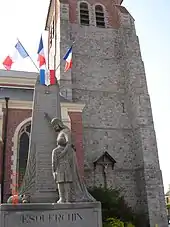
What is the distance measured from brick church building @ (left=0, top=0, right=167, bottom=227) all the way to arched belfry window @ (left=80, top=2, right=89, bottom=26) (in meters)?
0.08

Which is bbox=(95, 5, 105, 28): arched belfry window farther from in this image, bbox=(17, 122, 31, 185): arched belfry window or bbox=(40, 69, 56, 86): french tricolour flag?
bbox=(40, 69, 56, 86): french tricolour flag

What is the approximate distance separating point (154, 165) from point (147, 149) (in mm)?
1016

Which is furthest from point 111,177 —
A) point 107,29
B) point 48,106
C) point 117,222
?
point 107,29

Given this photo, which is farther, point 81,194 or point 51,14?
point 51,14

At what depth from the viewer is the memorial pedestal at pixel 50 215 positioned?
14.5 ft

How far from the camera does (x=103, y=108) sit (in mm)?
17203

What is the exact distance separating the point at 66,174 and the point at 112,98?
13.3 metres

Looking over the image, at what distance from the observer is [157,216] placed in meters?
13.8

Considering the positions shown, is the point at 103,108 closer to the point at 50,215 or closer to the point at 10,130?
the point at 10,130

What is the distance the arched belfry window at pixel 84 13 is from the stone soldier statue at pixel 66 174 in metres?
16.9

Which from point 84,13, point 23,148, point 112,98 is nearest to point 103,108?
point 112,98

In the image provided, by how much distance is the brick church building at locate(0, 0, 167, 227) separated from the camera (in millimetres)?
13680

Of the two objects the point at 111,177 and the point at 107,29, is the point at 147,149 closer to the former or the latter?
the point at 111,177

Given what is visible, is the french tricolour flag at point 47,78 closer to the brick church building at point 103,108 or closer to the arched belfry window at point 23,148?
the brick church building at point 103,108
